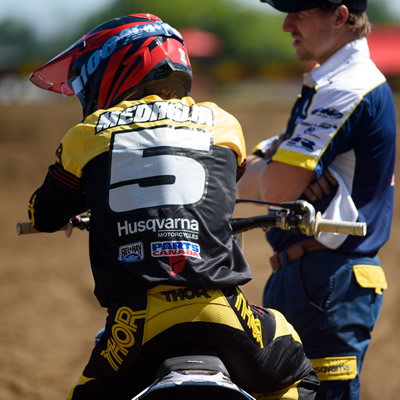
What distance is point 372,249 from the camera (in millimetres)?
3693

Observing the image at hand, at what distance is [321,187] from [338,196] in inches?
4.4

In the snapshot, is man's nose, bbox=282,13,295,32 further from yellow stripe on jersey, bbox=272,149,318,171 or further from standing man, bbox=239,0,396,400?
yellow stripe on jersey, bbox=272,149,318,171

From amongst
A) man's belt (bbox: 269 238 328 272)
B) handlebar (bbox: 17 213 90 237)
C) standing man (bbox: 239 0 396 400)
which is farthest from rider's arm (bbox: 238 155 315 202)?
handlebar (bbox: 17 213 90 237)

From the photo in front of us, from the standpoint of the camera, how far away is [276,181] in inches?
146

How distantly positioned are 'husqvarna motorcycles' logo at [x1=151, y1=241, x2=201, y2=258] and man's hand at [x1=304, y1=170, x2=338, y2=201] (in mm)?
1265

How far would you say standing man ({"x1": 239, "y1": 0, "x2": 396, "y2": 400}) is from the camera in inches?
142

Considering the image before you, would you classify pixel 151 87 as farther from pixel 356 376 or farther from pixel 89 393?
pixel 356 376

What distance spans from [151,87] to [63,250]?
318 inches

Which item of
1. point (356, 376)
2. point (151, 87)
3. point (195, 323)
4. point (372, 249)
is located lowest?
point (356, 376)

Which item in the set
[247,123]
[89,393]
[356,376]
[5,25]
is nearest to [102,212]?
[89,393]

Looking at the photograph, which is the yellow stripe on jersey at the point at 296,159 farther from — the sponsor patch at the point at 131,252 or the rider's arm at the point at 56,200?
the sponsor patch at the point at 131,252

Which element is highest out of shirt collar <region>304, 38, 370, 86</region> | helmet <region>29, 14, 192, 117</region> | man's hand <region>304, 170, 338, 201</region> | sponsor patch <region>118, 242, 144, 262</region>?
helmet <region>29, 14, 192, 117</region>

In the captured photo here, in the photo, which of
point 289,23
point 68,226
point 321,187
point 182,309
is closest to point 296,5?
point 289,23

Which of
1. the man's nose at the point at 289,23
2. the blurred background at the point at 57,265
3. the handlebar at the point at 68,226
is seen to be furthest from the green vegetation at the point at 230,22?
the handlebar at the point at 68,226
